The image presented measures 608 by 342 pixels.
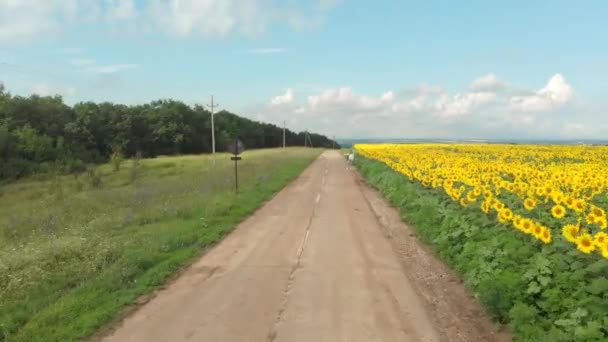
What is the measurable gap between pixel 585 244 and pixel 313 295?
3652mm

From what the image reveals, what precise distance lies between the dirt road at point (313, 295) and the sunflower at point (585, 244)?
1.47 m

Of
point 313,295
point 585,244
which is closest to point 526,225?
point 585,244

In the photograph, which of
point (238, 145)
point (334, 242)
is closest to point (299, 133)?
point (238, 145)

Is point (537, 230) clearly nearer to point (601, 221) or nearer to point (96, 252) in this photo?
point (601, 221)

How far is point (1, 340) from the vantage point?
5867 mm

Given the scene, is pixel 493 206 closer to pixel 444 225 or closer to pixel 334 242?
pixel 444 225

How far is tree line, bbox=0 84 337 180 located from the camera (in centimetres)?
4574

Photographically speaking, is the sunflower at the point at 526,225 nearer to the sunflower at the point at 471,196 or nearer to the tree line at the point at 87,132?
the sunflower at the point at 471,196

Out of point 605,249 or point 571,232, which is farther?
point 571,232

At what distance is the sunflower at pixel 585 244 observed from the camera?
534 cm

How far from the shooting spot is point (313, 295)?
7.20 metres

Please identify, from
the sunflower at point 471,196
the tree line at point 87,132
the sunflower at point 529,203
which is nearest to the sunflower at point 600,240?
the sunflower at point 529,203

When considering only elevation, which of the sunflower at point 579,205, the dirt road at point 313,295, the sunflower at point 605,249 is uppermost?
the sunflower at point 579,205

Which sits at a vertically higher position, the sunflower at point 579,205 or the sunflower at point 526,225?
the sunflower at point 579,205
